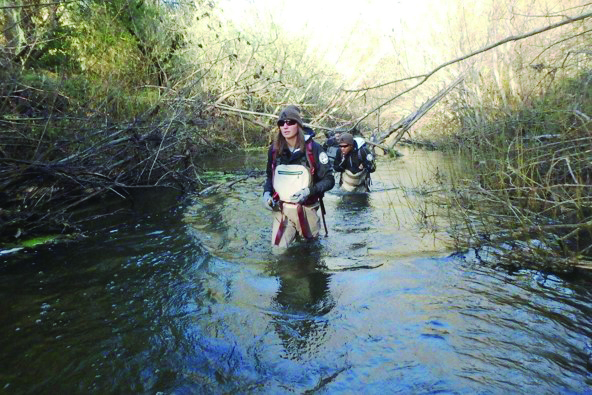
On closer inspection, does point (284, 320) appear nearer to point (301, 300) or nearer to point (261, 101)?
point (301, 300)

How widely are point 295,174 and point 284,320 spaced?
1947 millimetres

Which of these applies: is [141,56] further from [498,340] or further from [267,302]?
[498,340]

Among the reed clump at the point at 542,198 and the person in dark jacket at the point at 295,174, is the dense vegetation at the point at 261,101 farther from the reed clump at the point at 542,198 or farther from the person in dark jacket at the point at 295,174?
the person in dark jacket at the point at 295,174

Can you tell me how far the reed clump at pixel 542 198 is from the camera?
14.4 feet

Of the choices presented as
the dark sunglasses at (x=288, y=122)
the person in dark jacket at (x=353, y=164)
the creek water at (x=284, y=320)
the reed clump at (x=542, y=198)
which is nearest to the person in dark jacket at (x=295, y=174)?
the dark sunglasses at (x=288, y=122)

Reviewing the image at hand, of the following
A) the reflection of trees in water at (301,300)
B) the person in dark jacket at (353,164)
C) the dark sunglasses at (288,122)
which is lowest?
the reflection of trees in water at (301,300)

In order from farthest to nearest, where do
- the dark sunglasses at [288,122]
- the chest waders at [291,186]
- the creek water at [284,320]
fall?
1. the chest waders at [291,186]
2. the dark sunglasses at [288,122]
3. the creek water at [284,320]

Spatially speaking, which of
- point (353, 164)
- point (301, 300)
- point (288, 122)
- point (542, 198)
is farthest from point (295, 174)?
point (353, 164)

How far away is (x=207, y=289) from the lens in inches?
186

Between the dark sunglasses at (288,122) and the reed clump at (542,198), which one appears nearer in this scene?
the reed clump at (542,198)

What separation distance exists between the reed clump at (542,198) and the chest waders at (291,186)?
1.82 meters

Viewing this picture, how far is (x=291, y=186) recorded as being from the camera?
5367 mm

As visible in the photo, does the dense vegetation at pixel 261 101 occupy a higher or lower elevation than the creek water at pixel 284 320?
higher

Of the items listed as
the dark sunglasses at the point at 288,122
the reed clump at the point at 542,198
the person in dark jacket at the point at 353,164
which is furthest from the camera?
the person in dark jacket at the point at 353,164
